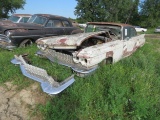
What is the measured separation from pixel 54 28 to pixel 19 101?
5316 millimetres

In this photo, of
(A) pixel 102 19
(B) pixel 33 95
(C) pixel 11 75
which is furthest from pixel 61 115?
(A) pixel 102 19

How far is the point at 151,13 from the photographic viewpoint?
40.7m

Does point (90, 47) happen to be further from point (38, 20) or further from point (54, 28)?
point (38, 20)

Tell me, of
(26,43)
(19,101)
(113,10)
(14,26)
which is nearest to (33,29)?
(26,43)

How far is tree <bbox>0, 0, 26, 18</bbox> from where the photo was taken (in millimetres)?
35531

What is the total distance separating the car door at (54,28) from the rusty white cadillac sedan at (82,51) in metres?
2.21

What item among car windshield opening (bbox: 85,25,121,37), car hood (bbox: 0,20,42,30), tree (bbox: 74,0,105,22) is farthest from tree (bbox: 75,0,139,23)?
car windshield opening (bbox: 85,25,121,37)

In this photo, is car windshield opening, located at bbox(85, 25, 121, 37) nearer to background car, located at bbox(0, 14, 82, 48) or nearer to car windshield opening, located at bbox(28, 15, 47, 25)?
background car, located at bbox(0, 14, 82, 48)

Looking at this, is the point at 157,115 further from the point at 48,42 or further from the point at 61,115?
the point at 48,42

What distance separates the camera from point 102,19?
131 feet

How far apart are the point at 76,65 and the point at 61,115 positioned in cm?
135

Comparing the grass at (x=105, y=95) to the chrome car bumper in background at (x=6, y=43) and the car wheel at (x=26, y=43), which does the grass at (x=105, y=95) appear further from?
the car wheel at (x=26, y=43)

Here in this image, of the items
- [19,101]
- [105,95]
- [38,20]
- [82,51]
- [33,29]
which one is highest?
[38,20]

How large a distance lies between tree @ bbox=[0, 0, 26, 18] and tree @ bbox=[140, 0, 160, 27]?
25511 millimetres
